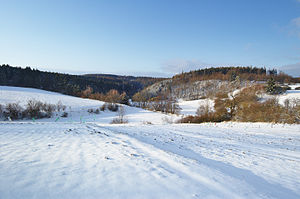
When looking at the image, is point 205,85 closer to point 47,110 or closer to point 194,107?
point 194,107

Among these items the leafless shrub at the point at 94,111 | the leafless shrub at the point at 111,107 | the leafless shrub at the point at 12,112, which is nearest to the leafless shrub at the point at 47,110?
the leafless shrub at the point at 12,112

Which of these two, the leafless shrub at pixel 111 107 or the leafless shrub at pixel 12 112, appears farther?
the leafless shrub at pixel 111 107

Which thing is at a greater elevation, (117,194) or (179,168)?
(117,194)

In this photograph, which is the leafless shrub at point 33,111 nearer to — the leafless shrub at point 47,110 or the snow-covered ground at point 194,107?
the leafless shrub at point 47,110

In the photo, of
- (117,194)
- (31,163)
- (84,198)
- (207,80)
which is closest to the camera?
(84,198)

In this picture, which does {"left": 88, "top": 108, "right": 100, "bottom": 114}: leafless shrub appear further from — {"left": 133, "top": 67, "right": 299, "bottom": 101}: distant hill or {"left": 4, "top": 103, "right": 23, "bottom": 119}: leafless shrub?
{"left": 133, "top": 67, "right": 299, "bottom": 101}: distant hill

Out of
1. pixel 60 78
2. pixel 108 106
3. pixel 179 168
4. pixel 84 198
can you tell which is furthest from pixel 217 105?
pixel 60 78

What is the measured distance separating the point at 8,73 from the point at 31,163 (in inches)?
5851

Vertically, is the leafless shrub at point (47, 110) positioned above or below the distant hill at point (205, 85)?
below

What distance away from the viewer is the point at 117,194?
2439mm

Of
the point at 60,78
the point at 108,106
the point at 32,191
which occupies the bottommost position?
the point at 108,106

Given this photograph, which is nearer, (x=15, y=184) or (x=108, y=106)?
(x=15, y=184)

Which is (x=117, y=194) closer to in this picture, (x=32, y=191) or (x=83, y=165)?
(x=32, y=191)

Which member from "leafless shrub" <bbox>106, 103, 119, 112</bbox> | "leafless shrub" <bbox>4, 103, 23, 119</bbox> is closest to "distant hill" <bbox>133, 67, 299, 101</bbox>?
"leafless shrub" <bbox>106, 103, 119, 112</bbox>
